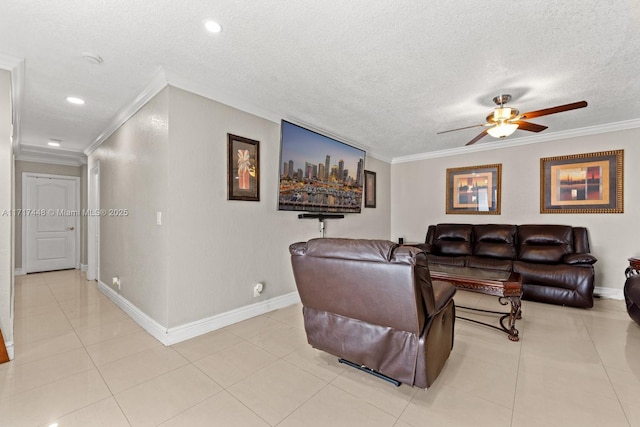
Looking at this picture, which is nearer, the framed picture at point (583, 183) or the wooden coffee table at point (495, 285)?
the wooden coffee table at point (495, 285)

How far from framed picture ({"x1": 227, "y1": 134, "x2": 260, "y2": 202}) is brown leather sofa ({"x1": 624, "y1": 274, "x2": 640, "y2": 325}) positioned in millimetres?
3989

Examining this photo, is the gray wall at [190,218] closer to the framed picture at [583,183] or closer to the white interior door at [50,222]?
the white interior door at [50,222]

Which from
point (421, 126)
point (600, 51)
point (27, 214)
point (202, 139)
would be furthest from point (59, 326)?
point (600, 51)

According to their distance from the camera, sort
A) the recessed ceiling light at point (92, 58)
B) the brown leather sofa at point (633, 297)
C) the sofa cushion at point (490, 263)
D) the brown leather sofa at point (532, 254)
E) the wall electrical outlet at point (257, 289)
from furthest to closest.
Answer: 1. the sofa cushion at point (490, 263)
2. the brown leather sofa at point (532, 254)
3. the wall electrical outlet at point (257, 289)
4. the brown leather sofa at point (633, 297)
5. the recessed ceiling light at point (92, 58)

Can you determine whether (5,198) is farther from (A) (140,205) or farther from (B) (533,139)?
(B) (533,139)

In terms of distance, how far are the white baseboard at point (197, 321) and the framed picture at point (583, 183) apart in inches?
168

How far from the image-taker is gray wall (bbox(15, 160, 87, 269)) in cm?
542

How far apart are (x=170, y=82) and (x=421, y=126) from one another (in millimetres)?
3194

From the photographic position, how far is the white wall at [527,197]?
391 centimetres

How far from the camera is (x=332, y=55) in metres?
2.28

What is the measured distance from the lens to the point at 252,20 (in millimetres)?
1865

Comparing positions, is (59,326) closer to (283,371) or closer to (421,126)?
(283,371)

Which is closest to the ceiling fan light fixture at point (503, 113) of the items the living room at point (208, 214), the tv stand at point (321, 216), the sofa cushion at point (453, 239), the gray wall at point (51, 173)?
the living room at point (208, 214)

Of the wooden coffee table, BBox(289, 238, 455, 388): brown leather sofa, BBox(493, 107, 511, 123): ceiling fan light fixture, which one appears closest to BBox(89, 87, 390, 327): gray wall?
BBox(289, 238, 455, 388): brown leather sofa
